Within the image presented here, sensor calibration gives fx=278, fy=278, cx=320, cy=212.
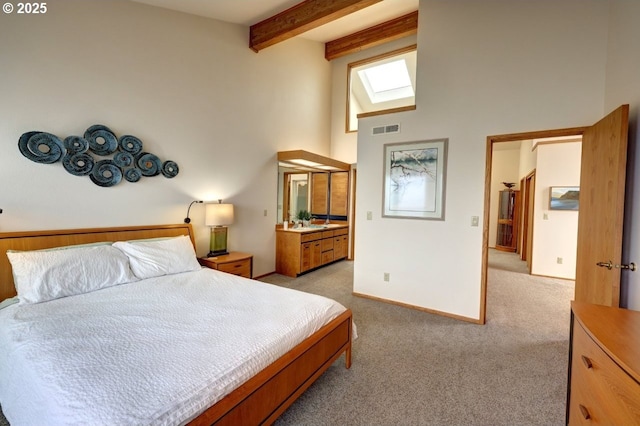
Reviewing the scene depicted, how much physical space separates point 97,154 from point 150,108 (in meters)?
0.79

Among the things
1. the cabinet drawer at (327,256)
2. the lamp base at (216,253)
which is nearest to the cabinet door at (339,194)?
the cabinet drawer at (327,256)

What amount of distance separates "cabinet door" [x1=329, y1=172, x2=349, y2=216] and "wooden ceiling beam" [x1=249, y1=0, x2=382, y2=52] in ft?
9.89

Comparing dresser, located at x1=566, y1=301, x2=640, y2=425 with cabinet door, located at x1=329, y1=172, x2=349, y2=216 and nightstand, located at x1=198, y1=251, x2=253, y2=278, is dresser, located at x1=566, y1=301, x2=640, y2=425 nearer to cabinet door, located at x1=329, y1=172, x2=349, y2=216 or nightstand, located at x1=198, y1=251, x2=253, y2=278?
nightstand, located at x1=198, y1=251, x2=253, y2=278

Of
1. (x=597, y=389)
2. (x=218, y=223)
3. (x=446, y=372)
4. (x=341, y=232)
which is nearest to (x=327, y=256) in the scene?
(x=341, y=232)

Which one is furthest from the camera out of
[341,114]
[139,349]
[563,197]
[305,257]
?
[341,114]

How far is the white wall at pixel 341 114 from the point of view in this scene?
608 cm

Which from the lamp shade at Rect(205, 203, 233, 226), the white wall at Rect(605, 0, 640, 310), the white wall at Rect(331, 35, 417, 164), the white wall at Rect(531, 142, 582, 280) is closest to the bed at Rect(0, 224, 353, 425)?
the lamp shade at Rect(205, 203, 233, 226)

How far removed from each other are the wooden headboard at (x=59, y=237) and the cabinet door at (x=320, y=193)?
363 centimetres

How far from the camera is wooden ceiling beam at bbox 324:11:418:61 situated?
504 centimetres

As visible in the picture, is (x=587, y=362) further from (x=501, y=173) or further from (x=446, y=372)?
(x=501, y=173)

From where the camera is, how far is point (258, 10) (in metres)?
3.68

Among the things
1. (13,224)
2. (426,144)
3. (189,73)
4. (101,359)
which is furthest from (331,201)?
(101,359)

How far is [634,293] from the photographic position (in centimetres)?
187

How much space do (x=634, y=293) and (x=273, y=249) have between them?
14.1 ft
